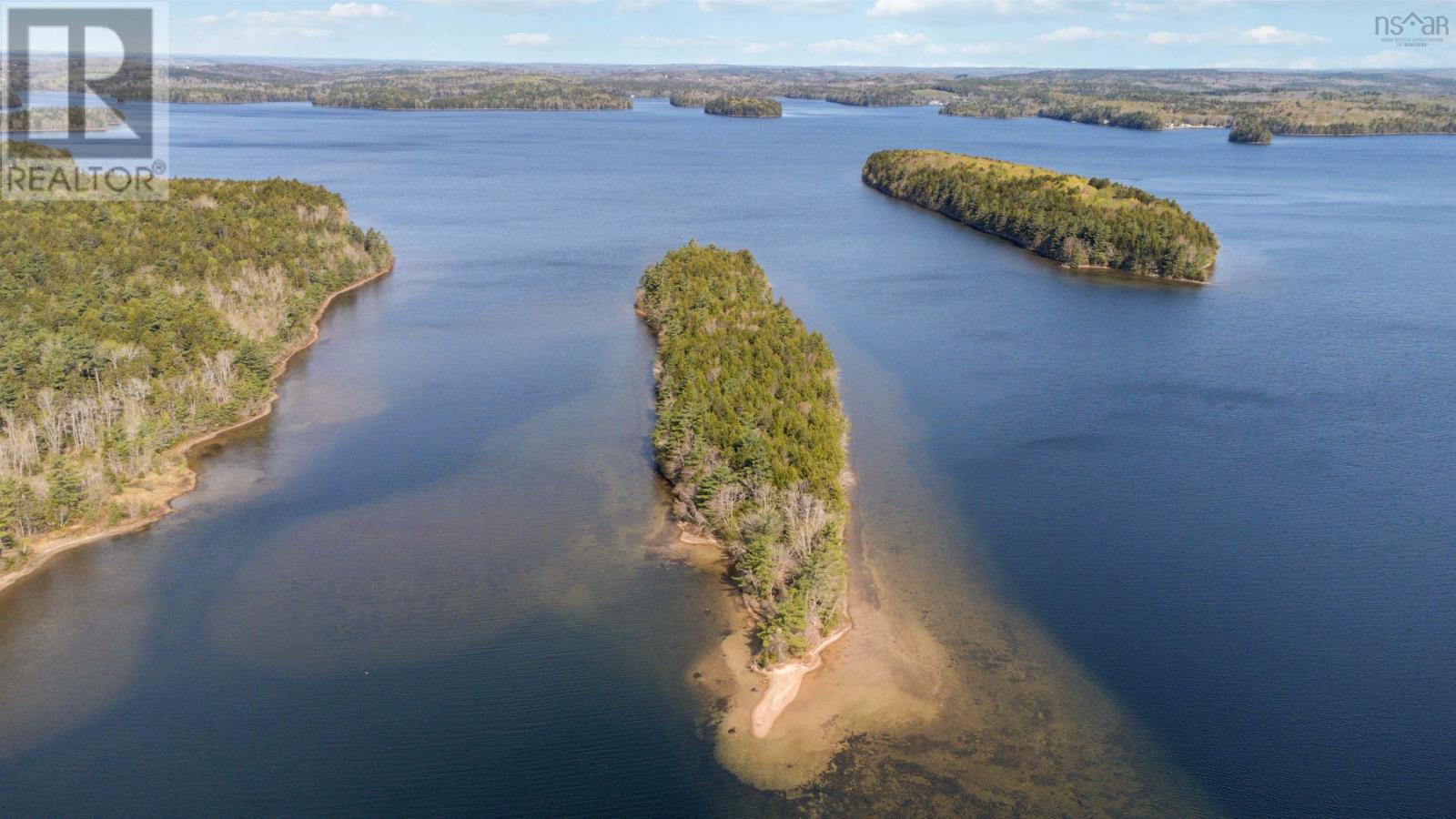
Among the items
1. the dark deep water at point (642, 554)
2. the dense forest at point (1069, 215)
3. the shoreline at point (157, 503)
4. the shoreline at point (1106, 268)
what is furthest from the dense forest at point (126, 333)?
the dense forest at point (1069, 215)

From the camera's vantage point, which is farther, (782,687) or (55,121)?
(55,121)

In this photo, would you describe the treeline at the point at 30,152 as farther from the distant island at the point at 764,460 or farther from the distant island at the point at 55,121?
the distant island at the point at 764,460

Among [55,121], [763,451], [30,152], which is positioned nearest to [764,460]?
[763,451]

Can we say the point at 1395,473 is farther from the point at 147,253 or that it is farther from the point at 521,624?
the point at 147,253

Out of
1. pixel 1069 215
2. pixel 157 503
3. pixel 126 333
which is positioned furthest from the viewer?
pixel 1069 215

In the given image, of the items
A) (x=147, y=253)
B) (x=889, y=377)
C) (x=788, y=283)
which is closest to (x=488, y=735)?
(x=889, y=377)

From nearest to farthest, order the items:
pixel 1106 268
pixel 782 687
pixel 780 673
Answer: pixel 782 687 < pixel 780 673 < pixel 1106 268

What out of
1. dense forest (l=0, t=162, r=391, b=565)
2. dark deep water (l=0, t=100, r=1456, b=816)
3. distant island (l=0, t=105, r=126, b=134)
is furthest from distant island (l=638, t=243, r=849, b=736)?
distant island (l=0, t=105, r=126, b=134)

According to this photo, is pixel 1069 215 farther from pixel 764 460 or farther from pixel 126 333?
pixel 126 333
